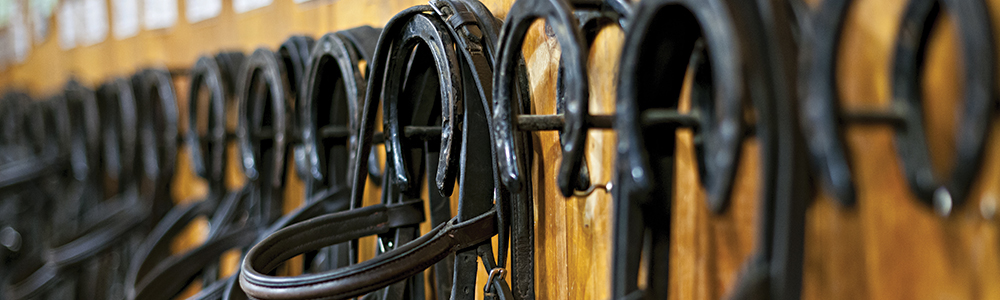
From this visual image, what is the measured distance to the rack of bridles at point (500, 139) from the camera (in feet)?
0.96

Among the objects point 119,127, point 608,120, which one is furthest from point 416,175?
point 119,127

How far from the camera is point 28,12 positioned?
214 centimetres

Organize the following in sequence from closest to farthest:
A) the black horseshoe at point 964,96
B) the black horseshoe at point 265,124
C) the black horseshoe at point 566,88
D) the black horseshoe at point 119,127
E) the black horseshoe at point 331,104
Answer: the black horseshoe at point 964,96 < the black horseshoe at point 566,88 < the black horseshoe at point 331,104 < the black horseshoe at point 265,124 < the black horseshoe at point 119,127

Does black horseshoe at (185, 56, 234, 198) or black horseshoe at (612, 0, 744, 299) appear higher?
black horseshoe at (612, 0, 744, 299)

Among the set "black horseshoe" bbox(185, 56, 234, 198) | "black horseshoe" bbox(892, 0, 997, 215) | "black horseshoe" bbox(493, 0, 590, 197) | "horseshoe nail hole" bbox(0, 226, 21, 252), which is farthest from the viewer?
"horseshoe nail hole" bbox(0, 226, 21, 252)

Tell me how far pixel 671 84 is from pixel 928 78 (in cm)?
14

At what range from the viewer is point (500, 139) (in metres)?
0.46

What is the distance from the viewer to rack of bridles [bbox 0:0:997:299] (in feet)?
0.96

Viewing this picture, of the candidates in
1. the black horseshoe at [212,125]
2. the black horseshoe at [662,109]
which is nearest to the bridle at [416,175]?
the black horseshoe at [662,109]

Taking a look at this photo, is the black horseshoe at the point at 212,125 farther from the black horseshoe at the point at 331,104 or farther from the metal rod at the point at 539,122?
the metal rod at the point at 539,122

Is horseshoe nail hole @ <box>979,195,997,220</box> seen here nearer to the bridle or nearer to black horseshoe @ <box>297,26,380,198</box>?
the bridle

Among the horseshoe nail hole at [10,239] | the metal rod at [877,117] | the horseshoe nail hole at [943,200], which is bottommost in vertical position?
the horseshoe nail hole at [10,239]

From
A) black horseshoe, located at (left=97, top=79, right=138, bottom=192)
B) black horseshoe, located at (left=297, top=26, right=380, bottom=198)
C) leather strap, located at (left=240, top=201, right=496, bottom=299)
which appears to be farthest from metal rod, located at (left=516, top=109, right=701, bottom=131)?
black horseshoe, located at (left=97, top=79, right=138, bottom=192)

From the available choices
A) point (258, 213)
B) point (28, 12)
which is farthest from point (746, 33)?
point (28, 12)
